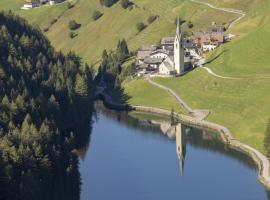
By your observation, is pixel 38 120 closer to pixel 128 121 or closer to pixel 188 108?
pixel 128 121

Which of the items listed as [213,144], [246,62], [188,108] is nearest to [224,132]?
[213,144]

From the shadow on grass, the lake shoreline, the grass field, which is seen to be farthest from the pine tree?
the grass field

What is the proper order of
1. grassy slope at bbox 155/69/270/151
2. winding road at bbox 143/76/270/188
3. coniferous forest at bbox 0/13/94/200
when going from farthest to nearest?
grassy slope at bbox 155/69/270/151, winding road at bbox 143/76/270/188, coniferous forest at bbox 0/13/94/200

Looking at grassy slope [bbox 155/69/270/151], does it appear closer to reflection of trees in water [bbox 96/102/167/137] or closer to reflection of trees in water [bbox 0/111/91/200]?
reflection of trees in water [bbox 96/102/167/137]

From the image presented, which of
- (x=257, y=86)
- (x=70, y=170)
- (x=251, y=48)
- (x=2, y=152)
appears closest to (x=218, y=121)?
(x=257, y=86)

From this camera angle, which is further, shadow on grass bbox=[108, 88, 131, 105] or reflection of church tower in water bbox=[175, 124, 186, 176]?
shadow on grass bbox=[108, 88, 131, 105]

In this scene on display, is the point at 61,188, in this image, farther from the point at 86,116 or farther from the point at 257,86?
the point at 257,86

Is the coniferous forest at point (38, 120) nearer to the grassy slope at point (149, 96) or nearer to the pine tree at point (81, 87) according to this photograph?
the pine tree at point (81, 87)

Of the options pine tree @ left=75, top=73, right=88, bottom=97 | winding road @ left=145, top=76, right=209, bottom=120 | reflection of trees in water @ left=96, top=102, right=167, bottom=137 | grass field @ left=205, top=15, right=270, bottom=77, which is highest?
grass field @ left=205, top=15, right=270, bottom=77
